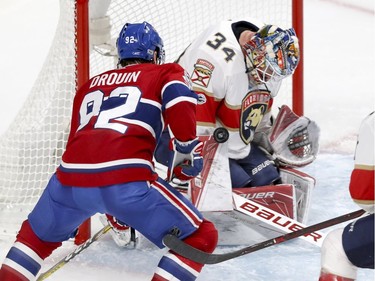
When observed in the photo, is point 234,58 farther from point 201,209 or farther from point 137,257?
point 137,257

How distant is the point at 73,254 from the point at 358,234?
42.5 inches

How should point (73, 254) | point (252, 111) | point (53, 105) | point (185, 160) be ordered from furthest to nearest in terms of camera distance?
point (53, 105) → point (252, 111) → point (73, 254) → point (185, 160)

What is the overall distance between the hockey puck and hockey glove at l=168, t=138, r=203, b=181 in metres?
0.40

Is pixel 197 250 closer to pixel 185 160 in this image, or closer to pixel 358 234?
pixel 185 160

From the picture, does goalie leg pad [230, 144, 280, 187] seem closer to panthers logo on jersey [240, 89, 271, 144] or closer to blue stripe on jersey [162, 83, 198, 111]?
panthers logo on jersey [240, 89, 271, 144]

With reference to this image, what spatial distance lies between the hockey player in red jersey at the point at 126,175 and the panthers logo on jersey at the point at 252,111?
2.18ft

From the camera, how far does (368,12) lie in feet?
18.9

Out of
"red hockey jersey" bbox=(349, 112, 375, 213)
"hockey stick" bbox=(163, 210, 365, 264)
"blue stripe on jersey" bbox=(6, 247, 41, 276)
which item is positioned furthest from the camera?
"blue stripe on jersey" bbox=(6, 247, 41, 276)

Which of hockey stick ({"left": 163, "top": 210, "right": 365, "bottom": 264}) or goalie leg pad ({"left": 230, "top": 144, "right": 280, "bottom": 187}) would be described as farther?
goalie leg pad ({"left": 230, "top": 144, "right": 280, "bottom": 187})

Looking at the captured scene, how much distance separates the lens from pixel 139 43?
2670 millimetres

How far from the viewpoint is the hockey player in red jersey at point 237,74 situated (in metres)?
3.15

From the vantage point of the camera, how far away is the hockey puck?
3123 mm

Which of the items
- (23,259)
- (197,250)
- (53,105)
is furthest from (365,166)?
(53,105)

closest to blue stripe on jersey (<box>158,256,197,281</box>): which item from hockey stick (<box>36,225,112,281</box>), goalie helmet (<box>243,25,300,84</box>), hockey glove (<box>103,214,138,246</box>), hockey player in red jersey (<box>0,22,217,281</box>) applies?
hockey player in red jersey (<box>0,22,217,281</box>)
